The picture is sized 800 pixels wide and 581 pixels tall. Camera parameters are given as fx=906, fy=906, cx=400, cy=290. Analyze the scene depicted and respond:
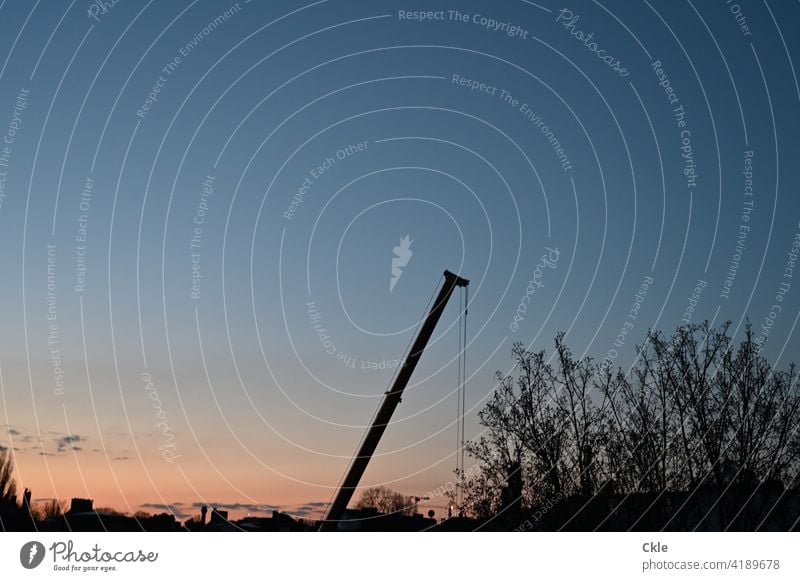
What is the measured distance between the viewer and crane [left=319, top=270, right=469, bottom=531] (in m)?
37.8

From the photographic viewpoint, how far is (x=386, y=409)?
37.9 m

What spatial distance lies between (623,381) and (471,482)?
9.29 m

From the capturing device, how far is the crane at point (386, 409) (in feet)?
124

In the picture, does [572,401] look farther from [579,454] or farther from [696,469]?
[696,469]

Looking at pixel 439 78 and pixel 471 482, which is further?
pixel 471 482
